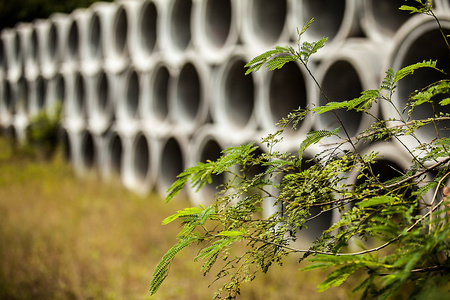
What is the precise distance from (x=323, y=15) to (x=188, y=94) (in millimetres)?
2213

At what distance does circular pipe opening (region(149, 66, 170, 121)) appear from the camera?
20.5 ft

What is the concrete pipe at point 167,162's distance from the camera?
5.94 meters

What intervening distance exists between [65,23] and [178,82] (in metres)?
3.76

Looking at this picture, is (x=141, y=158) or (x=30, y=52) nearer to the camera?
(x=141, y=158)

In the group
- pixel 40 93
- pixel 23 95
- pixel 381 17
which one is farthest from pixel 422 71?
pixel 23 95

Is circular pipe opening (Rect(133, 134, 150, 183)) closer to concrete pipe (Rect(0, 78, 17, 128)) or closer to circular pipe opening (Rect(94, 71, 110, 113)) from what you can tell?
circular pipe opening (Rect(94, 71, 110, 113))

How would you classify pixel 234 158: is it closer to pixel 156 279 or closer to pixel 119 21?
pixel 156 279

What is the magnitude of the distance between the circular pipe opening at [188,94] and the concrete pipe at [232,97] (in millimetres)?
610

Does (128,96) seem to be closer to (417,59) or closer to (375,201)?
(417,59)

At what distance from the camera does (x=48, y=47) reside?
29.5 ft

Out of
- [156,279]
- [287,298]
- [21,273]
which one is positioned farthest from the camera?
[21,273]

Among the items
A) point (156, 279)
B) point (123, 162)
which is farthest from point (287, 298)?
point (123, 162)

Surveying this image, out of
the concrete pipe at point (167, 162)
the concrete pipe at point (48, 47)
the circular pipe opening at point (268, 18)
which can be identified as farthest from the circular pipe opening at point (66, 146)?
the circular pipe opening at point (268, 18)

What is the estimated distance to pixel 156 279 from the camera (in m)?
0.91
